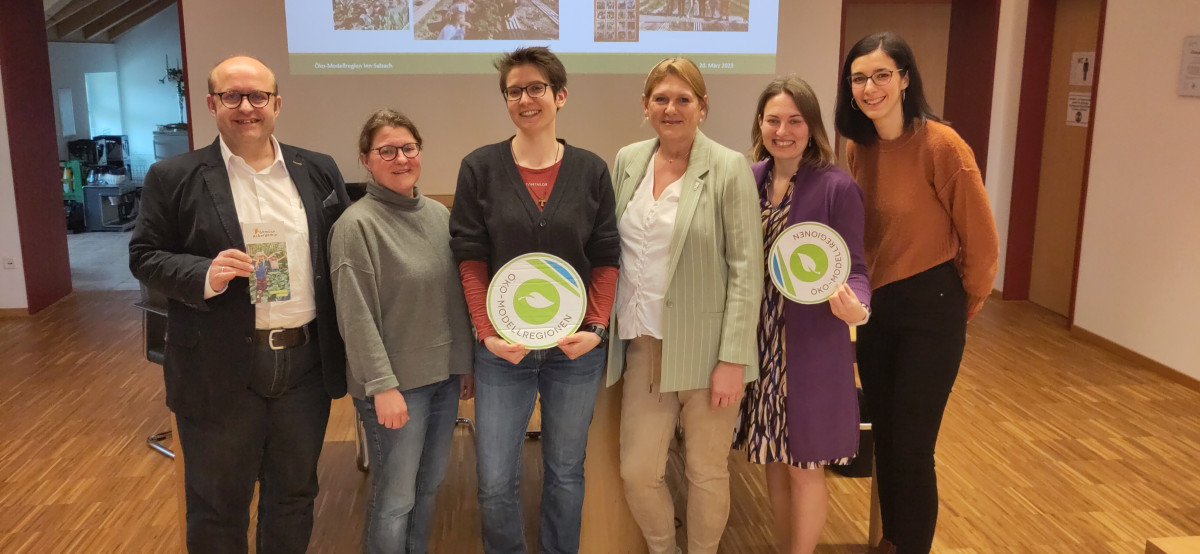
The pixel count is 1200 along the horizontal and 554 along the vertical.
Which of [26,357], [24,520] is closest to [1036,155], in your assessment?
[24,520]

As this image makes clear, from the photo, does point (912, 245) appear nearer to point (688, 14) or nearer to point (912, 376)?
point (912, 376)

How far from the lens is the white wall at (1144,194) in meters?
4.30

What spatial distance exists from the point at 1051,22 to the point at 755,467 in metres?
4.22

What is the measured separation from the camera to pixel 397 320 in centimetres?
200

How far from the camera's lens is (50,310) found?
5812mm

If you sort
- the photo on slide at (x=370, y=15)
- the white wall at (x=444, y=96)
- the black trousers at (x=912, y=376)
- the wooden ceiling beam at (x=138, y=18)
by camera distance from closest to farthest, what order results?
the black trousers at (x=912, y=376), the photo on slide at (x=370, y=15), the white wall at (x=444, y=96), the wooden ceiling beam at (x=138, y=18)

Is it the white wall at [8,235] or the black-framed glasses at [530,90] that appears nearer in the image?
the black-framed glasses at [530,90]

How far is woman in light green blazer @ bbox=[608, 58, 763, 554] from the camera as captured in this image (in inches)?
79.8

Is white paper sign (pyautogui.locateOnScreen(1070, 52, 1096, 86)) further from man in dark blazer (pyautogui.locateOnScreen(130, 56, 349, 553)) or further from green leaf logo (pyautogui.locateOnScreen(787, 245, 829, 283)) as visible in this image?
man in dark blazer (pyautogui.locateOnScreen(130, 56, 349, 553))

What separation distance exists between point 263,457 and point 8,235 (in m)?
4.72

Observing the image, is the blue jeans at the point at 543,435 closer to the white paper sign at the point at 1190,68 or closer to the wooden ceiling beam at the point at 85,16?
the white paper sign at the point at 1190,68

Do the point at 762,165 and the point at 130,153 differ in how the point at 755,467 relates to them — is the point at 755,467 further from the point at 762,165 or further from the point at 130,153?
the point at 130,153

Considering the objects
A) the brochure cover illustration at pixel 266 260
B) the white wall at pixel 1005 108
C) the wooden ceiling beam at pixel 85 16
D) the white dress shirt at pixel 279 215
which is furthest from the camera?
the wooden ceiling beam at pixel 85 16

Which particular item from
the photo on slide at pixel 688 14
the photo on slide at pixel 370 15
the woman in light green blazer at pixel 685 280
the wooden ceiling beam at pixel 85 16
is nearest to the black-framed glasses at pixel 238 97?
the woman in light green blazer at pixel 685 280
